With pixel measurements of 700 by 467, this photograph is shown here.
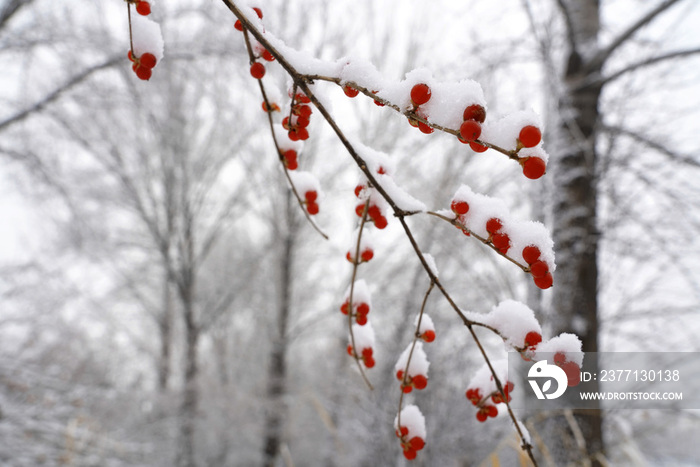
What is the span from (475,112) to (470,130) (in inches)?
1.1

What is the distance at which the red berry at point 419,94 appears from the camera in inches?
20.8

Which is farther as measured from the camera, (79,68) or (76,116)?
(76,116)

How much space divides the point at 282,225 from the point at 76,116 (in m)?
3.11

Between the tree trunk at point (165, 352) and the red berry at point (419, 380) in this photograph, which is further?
the tree trunk at point (165, 352)

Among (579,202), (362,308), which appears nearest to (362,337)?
(362,308)

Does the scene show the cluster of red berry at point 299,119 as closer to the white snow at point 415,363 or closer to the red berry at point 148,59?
the red berry at point 148,59

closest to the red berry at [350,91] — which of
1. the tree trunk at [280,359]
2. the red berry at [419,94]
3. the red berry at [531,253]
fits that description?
the red berry at [419,94]

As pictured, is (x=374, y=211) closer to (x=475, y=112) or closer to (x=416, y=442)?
(x=475, y=112)

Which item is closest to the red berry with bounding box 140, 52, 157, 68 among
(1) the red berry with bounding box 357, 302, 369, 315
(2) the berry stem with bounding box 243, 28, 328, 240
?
(2) the berry stem with bounding box 243, 28, 328, 240

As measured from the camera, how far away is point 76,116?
18.5 ft

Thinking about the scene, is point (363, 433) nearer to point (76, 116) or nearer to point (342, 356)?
point (342, 356)

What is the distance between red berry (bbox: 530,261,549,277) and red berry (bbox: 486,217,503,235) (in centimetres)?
7


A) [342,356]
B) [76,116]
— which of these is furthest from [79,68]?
[342,356]

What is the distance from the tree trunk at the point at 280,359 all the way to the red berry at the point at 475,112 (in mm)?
5626
